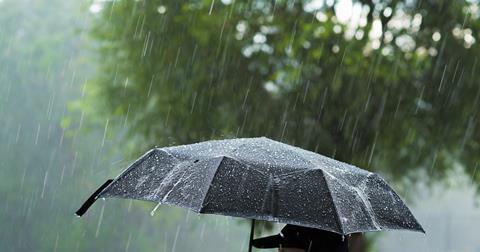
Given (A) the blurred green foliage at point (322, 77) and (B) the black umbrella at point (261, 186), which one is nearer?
(B) the black umbrella at point (261, 186)

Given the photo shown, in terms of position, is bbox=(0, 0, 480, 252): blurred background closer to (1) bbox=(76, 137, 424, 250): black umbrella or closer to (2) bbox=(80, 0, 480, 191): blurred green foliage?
(2) bbox=(80, 0, 480, 191): blurred green foliage

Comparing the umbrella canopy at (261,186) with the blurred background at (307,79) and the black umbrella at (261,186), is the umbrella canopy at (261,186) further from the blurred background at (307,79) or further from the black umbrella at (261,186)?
the blurred background at (307,79)

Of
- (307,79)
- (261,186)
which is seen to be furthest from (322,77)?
(261,186)

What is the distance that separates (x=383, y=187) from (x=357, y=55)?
313 inches

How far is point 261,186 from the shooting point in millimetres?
4016

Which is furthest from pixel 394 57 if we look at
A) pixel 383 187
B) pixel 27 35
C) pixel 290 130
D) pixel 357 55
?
pixel 27 35

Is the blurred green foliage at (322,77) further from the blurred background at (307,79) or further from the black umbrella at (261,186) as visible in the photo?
the black umbrella at (261,186)

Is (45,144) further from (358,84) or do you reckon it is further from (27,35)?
(358,84)

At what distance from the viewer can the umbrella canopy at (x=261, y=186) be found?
155 inches

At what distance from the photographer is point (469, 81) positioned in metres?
12.6

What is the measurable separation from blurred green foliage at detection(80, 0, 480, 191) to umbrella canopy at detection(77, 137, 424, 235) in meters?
7.73

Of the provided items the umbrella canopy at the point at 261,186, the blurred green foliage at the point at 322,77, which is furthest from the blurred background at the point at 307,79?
the umbrella canopy at the point at 261,186

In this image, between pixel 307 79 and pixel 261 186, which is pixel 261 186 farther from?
pixel 307 79

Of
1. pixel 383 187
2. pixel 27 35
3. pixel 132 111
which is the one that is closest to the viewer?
pixel 383 187
